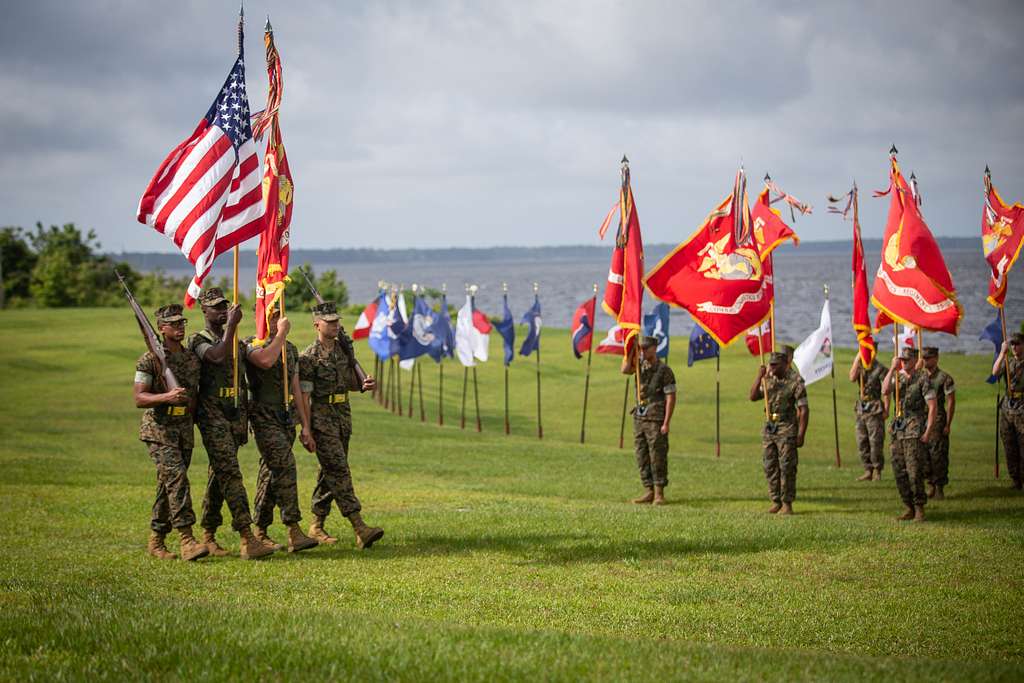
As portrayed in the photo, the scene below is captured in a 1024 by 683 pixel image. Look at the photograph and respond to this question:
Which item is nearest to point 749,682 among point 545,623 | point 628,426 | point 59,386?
point 545,623

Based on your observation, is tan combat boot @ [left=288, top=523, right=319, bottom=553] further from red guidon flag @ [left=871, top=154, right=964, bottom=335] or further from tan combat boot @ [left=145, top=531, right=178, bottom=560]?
red guidon flag @ [left=871, top=154, right=964, bottom=335]

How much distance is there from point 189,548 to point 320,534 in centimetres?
202

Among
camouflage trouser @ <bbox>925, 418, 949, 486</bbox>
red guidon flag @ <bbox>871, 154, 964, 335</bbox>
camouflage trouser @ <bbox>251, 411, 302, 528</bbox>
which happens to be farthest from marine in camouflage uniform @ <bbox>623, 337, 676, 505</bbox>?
camouflage trouser @ <bbox>251, 411, 302, 528</bbox>

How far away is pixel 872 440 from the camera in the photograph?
21.6 meters

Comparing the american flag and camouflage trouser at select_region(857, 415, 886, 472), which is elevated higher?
the american flag

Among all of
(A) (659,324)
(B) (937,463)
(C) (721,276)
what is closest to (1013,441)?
(B) (937,463)

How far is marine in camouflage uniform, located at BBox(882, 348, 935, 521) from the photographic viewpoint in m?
→ 15.7

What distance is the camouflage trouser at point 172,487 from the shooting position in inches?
474

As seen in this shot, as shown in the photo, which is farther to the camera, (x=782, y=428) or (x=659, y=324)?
(x=659, y=324)

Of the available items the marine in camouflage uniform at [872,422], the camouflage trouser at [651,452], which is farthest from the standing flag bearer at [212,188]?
the marine in camouflage uniform at [872,422]

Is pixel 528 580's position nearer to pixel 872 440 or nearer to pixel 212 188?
pixel 212 188

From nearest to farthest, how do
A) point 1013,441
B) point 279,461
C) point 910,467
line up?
point 279,461, point 910,467, point 1013,441

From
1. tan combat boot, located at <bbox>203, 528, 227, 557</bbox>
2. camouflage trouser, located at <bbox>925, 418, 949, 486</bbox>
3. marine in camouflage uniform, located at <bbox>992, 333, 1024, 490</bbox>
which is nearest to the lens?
tan combat boot, located at <bbox>203, 528, 227, 557</bbox>

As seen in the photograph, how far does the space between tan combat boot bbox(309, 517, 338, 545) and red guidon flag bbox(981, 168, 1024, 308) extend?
1177 cm
